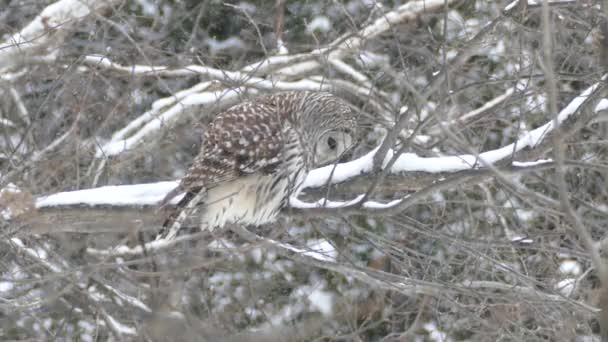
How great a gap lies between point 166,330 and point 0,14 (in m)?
6.11

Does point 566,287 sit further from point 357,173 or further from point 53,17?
point 53,17

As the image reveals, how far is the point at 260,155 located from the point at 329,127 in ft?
1.70

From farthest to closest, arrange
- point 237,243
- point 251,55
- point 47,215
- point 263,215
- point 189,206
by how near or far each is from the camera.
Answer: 1. point 251,55
2. point 237,243
3. point 263,215
4. point 189,206
5. point 47,215

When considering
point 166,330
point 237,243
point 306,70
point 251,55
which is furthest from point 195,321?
point 251,55

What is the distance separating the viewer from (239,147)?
498 cm

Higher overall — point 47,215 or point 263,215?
point 47,215

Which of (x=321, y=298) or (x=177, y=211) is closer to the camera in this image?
(x=177, y=211)

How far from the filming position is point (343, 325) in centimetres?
571

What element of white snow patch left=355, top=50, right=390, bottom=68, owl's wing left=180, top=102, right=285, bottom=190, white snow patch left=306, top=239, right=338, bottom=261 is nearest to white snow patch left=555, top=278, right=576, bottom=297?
white snow patch left=306, top=239, right=338, bottom=261

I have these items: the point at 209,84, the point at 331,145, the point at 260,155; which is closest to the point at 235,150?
the point at 260,155

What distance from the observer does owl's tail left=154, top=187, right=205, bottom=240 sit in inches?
179

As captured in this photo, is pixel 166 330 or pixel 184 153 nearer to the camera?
pixel 166 330

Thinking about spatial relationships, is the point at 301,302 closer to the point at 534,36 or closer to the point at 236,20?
the point at 534,36

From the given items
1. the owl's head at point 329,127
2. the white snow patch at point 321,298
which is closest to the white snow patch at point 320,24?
the white snow patch at point 321,298
